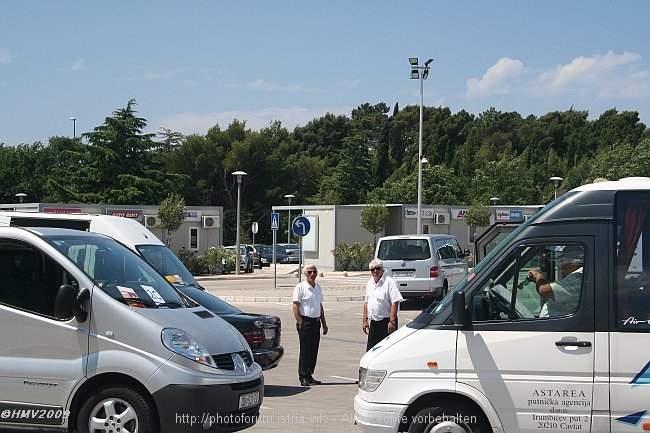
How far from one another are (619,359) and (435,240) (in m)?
17.7

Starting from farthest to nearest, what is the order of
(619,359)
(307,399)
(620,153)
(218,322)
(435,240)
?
1. (620,153)
2. (435,240)
3. (307,399)
4. (218,322)
5. (619,359)

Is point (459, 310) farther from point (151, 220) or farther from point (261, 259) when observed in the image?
point (261, 259)

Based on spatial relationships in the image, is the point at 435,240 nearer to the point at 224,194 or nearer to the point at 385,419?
the point at 385,419

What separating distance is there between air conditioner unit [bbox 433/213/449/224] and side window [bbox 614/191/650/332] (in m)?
46.4

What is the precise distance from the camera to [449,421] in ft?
23.3

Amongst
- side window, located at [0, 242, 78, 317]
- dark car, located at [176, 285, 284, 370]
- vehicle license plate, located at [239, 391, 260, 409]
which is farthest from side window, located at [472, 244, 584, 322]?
dark car, located at [176, 285, 284, 370]

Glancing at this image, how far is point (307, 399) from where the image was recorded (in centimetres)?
1121

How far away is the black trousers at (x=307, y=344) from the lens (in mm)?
12312

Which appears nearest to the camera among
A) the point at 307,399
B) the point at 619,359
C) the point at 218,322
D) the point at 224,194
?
the point at 619,359

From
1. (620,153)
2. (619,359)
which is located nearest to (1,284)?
(619,359)

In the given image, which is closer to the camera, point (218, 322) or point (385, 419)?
point (385, 419)

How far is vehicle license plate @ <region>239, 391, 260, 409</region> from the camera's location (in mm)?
7598

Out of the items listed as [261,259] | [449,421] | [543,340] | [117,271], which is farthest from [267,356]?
[261,259]

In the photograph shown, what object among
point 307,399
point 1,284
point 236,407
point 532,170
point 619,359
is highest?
point 532,170
